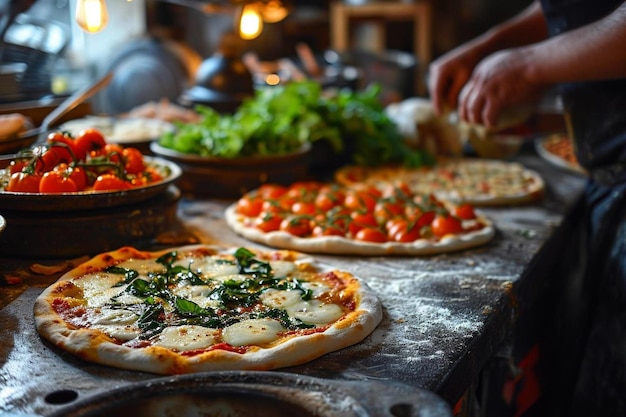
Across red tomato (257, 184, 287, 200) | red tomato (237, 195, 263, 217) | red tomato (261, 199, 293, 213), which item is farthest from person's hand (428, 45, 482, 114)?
red tomato (237, 195, 263, 217)

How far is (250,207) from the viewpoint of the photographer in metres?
3.44

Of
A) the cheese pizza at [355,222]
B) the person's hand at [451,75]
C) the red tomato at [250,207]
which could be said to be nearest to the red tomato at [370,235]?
the cheese pizza at [355,222]

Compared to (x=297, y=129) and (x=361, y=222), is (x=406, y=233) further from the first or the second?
(x=297, y=129)

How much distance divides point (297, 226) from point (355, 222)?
0.27 meters

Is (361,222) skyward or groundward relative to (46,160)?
groundward

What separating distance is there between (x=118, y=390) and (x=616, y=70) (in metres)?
2.55

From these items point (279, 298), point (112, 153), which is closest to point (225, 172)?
point (112, 153)

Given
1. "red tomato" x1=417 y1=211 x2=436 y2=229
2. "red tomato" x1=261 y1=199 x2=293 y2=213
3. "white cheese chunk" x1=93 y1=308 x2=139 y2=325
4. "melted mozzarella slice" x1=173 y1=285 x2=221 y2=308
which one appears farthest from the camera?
"red tomato" x1=261 y1=199 x2=293 y2=213

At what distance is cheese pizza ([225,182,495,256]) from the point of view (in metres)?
3.05

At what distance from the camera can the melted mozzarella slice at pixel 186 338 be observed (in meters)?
1.96

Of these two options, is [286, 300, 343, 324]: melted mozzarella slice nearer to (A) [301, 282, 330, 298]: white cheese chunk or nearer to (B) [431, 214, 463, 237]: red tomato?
(A) [301, 282, 330, 298]: white cheese chunk

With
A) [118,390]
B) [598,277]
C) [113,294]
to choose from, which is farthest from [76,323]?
[598,277]

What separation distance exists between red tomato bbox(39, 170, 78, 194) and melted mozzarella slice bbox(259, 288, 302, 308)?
0.89 meters

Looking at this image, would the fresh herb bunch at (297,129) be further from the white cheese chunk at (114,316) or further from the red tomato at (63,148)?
the white cheese chunk at (114,316)
